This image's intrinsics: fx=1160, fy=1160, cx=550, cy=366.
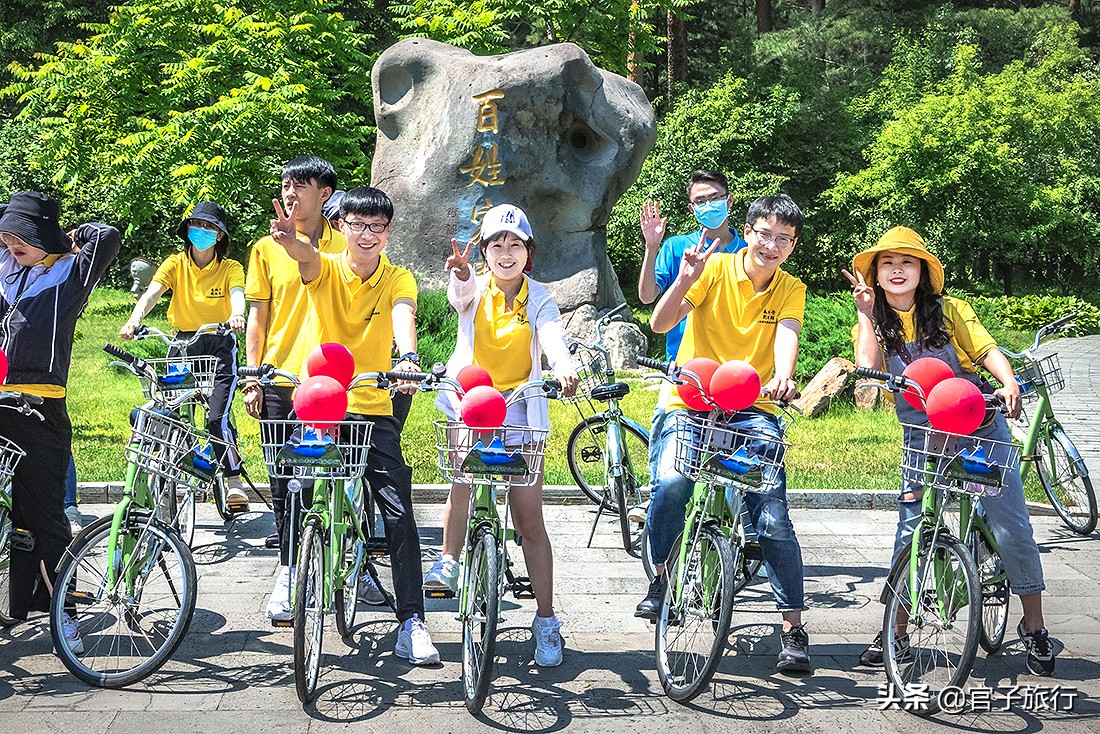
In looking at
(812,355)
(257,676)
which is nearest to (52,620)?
(257,676)

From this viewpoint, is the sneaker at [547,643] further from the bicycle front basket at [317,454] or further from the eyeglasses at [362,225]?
the eyeglasses at [362,225]

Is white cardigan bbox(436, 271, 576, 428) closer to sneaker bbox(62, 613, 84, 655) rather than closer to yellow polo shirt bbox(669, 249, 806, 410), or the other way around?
yellow polo shirt bbox(669, 249, 806, 410)

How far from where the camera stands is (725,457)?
4.66 meters

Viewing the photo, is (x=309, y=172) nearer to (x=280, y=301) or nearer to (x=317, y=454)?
(x=280, y=301)

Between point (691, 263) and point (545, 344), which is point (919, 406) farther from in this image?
point (545, 344)

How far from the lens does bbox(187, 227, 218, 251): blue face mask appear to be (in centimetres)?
766

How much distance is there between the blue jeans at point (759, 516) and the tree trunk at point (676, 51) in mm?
24943

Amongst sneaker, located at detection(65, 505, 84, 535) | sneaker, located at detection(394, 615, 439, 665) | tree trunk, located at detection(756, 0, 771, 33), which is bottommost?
sneaker, located at detection(394, 615, 439, 665)

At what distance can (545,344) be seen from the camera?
500 cm

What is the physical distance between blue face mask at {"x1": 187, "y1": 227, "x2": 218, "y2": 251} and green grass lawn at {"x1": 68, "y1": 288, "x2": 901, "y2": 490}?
181 cm

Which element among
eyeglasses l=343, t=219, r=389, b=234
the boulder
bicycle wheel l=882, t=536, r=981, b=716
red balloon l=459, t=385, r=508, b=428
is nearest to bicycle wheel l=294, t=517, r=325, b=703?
red balloon l=459, t=385, r=508, b=428

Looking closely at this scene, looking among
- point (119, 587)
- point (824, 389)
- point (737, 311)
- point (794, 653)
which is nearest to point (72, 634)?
point (119, 587)

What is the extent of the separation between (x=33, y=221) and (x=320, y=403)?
1.76 metres

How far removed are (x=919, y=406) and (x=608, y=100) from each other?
11.8 metres
